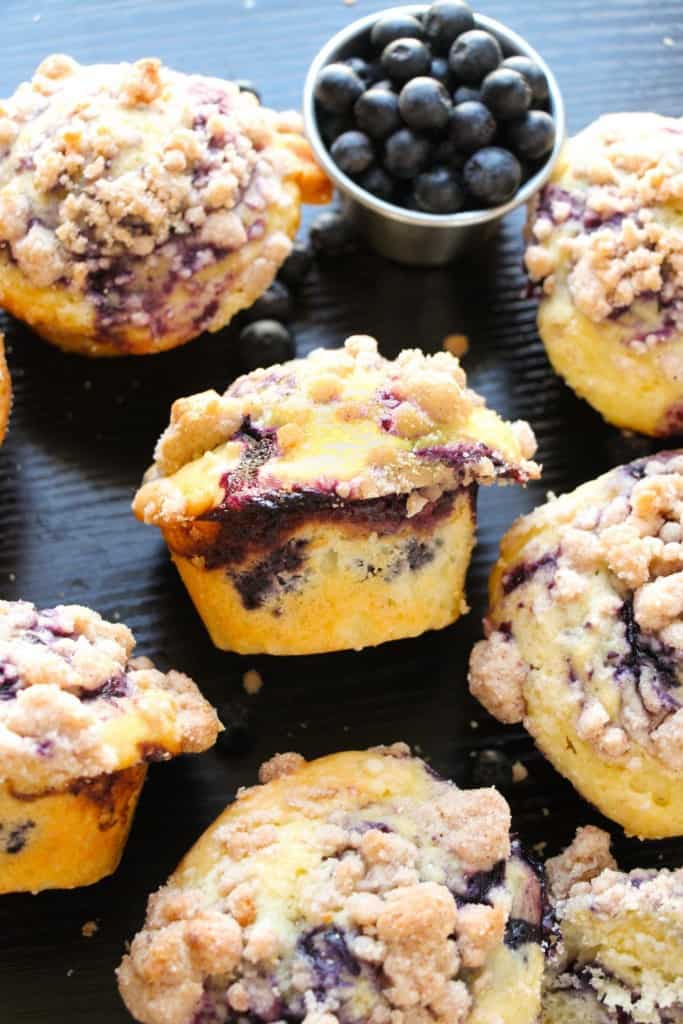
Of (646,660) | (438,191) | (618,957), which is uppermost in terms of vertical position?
(438,191)

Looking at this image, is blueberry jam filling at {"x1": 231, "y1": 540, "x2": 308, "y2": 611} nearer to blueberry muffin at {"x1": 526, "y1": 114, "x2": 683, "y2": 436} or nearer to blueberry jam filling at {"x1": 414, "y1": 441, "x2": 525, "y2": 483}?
blueberry jam filling at {"x1": 414, "y1": 441, "x2": 525, "y2": 483}

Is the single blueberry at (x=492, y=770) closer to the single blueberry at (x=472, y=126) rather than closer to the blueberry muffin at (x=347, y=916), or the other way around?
the blueberry muffin at (x=347, y=916)

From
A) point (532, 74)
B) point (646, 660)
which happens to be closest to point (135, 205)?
point (532, 74)

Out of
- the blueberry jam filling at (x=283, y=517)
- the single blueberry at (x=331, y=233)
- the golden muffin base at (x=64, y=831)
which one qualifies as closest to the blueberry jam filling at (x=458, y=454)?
the blueberry jam filling at (x=283, y=517)

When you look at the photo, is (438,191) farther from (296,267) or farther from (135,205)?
(135,205)

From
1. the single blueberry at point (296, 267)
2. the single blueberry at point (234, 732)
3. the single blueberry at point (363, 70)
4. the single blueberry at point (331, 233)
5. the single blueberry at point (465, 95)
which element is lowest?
the single blueberry at point (234, 732)
